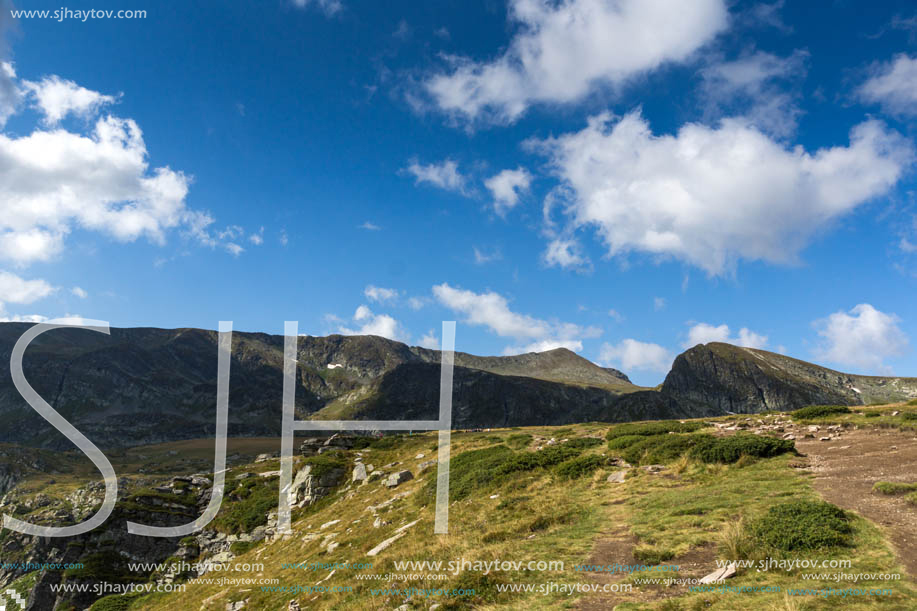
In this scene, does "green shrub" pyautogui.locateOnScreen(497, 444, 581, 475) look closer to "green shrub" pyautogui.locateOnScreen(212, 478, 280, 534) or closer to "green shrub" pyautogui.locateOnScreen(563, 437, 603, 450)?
"green shrub" pyautogui.locateOnScreen(563, 437, 603, 450)

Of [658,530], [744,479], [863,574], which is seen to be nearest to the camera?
[863,574]

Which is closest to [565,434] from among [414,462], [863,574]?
[414,462]

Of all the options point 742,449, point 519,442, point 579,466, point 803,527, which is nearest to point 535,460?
point 579,466

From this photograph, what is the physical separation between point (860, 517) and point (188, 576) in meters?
38.6

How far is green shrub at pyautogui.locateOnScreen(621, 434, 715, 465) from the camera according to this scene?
938 inches

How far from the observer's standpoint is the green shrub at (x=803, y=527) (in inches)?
435

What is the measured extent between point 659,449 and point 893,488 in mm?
11297

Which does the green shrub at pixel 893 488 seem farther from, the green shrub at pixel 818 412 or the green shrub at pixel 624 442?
the green shrub at pixel 818 412

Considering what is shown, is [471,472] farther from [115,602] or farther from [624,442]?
[115,602]

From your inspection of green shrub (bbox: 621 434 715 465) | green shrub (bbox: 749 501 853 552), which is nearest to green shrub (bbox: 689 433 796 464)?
green shrub (bbox: 621 434 715 465)

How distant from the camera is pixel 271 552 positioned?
28578mm

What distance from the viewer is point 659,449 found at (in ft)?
81.6

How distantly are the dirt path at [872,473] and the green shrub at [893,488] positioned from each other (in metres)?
0.26

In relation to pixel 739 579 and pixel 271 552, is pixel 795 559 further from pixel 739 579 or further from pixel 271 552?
pixel 271 552
